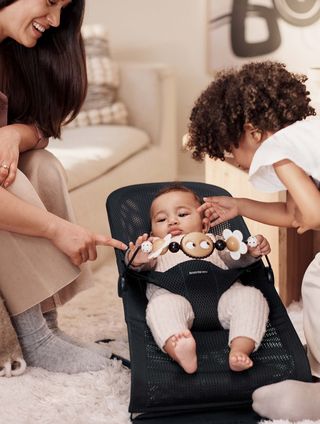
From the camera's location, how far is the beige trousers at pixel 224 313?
1825 mm

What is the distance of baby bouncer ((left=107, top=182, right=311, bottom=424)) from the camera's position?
1744 mm

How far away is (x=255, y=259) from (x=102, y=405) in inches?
20.6

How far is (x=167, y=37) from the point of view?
438cm

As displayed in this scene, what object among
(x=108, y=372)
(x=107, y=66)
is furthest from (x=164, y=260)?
(x=107, y=66)

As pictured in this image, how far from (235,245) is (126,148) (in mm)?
1699

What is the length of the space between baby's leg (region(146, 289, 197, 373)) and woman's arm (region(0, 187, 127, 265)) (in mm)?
167

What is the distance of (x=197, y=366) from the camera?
1771 millimetres

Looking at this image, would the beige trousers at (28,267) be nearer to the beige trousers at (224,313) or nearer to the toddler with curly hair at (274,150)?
the beige trousers at (224,313)

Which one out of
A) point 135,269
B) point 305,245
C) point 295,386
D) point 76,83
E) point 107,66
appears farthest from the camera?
point 107,66

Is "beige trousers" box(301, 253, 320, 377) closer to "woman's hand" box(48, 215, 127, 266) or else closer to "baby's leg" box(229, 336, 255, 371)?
"baby's leg" box(229, 336, 255, 371)

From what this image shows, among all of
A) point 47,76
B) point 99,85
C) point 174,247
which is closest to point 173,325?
point 174,247

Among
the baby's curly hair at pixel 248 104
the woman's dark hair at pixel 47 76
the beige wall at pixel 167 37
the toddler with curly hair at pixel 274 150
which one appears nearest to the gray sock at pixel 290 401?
the toddler with curly hair at pixel 274 150

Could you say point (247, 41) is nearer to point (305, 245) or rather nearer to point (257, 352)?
point (305, 245)

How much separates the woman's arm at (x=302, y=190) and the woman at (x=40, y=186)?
0.47 m
